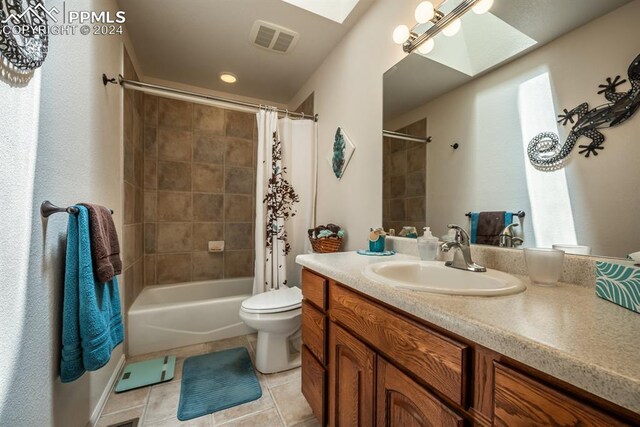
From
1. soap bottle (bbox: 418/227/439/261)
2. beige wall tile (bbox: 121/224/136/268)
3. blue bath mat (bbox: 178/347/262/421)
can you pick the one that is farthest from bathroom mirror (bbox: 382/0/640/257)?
beige wall tile (bbox: 121/224/136/268)

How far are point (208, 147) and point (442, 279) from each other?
100 inches

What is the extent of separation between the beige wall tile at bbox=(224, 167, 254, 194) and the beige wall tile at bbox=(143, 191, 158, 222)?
663 millimetres

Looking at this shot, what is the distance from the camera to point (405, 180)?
1356 millimetres

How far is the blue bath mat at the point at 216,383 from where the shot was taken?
1.34 m

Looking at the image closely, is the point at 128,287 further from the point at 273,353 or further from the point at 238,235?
the point at 273,353

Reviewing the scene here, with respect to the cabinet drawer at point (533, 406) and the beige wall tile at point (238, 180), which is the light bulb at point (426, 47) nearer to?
the cabinet drawer at point (533, 406)

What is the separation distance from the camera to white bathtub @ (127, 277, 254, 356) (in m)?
1.84

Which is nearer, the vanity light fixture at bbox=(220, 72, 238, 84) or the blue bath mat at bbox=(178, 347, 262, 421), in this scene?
the blue bath mat at bbox=(178, 347, 262, 421)

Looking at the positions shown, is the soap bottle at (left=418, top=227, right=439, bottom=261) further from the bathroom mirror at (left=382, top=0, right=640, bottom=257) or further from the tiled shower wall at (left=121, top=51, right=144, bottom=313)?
the tiled shower wall at (left=121, top=51, right=144, bottom=313)

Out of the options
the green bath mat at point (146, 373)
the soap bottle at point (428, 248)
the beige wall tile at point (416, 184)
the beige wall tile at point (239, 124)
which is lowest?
the green bath mat at point (146, 373)

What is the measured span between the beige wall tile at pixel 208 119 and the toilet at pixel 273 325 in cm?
190

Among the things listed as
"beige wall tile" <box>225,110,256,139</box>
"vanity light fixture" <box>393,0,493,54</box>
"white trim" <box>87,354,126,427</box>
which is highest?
"beige wall tile" <box>225,110,256,139</box>

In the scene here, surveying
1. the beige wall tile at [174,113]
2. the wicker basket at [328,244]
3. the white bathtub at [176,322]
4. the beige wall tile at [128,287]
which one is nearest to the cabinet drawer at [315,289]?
the wicker basket at [328,244]

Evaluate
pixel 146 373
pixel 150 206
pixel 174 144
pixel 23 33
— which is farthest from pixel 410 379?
pixel 174 144
